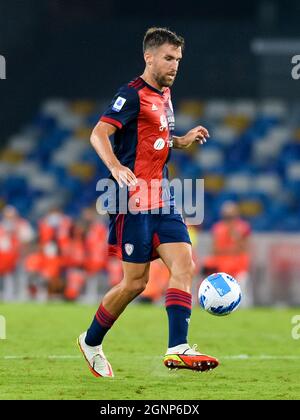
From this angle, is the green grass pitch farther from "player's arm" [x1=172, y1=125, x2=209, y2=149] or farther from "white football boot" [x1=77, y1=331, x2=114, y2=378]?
"player's arm" [x1=172, y1=125, x2=209, y2=149]

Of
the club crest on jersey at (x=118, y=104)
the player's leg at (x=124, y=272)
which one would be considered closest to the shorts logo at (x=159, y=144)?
the club crest on jersey at (x=118, y=104)

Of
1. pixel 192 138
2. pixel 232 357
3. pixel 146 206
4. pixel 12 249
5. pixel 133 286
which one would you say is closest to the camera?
pixel 133 286

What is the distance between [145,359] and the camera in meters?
8.91

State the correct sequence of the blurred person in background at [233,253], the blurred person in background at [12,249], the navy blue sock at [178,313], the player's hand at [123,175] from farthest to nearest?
the blurred person in background at [12,249] < the blurred person in background at [233,253] < the navy blue sock at [178,313] < the player's hand at [123,175]

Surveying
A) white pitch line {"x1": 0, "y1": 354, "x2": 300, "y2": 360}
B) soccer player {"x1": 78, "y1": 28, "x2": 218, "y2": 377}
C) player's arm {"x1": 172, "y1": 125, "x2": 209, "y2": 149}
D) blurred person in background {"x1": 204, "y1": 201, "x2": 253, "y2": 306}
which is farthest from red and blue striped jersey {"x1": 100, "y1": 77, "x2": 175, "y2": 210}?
blurred person in background {"x1": 204, "y1": 201, "x2": 253, "y2": 306}

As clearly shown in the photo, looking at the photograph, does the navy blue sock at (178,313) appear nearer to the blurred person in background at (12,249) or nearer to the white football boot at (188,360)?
the white football boot at (188,360)

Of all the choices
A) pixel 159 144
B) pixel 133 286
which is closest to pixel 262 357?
pixel 133 286

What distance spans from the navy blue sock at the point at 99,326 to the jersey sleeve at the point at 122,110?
1.29 metres

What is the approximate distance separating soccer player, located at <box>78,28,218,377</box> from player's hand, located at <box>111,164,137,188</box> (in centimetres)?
21

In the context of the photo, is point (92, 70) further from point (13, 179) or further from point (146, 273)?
point (146, 273)

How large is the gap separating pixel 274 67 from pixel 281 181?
7.51ft

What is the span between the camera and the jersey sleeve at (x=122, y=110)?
7410 mm

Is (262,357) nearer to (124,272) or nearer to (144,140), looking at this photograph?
(124,272)

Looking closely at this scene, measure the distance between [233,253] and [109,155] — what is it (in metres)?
10.2
